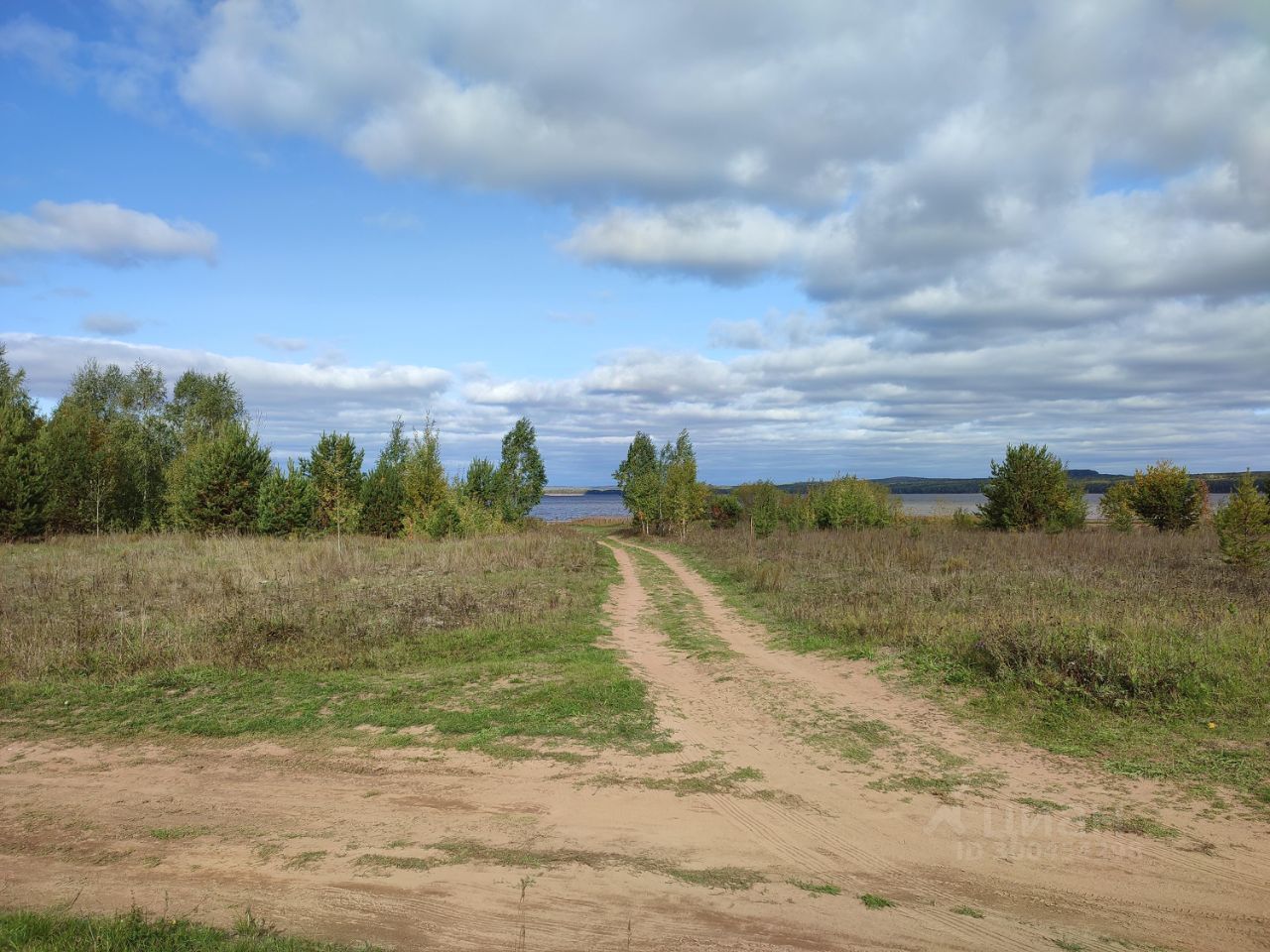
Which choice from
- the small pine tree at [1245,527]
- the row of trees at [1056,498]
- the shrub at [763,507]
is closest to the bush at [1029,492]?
the row of trees at [1056,498]

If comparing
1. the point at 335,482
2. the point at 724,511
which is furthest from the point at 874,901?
the point at 724,511

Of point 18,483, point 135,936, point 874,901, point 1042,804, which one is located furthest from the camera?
point 18,483

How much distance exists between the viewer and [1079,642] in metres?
9.56

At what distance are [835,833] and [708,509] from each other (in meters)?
58.5

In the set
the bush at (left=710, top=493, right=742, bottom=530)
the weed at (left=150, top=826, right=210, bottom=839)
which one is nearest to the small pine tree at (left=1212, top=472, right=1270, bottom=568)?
the weed at (left=150, top=826, right=210, bottom=839)

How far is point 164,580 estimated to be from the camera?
18.3m

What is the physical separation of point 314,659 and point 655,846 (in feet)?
25.2

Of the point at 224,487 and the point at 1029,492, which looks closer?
the point at 224,487

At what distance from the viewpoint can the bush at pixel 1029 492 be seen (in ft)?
126

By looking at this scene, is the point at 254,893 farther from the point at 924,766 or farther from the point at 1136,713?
the point at 1136,713

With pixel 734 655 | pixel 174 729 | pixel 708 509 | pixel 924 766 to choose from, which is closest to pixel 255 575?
pixel 174 729

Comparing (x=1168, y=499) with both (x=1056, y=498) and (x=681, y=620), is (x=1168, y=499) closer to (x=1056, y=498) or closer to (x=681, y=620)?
(x=1056, y=498)

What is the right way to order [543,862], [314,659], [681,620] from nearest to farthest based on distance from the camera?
[543,862] < [314,659] < [681,620]

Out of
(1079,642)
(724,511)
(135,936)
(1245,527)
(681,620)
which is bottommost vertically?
(681,620)
